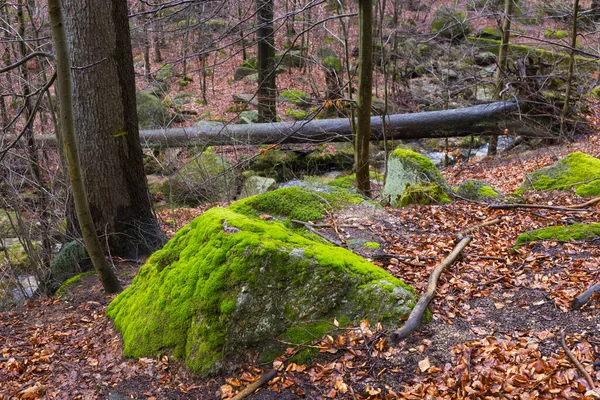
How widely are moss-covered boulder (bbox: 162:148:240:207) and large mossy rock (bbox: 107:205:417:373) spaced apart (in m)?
6.30

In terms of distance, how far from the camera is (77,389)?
3600mm

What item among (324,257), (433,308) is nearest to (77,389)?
(324,257)

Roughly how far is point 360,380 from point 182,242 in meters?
2.10

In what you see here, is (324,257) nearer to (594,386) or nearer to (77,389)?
(594,386)

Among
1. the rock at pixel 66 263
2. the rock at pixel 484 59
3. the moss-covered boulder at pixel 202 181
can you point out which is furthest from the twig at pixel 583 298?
the rock at pixel 484 59

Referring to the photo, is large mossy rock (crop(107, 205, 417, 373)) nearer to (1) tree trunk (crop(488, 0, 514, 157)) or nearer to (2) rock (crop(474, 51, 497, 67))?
(1) tree trunk (crop(488, 0, 514, 157))

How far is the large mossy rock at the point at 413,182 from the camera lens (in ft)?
22.7

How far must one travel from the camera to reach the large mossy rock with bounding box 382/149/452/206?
6905 mm

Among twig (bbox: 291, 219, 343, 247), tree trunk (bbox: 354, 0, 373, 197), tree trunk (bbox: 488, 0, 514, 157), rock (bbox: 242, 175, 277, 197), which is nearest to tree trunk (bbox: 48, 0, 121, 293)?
twig (bbox: 291, 219, 343, 247)

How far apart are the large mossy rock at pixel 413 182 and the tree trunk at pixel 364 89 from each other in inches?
18.2

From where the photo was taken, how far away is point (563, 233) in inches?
194

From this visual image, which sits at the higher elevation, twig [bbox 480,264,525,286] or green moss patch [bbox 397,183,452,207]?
green moss patch [bbox 397,183,452,207]

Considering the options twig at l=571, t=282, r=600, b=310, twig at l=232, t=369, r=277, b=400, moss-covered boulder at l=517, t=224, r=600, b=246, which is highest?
moss-covered boulder at l=517, t=224, r=600, b=246

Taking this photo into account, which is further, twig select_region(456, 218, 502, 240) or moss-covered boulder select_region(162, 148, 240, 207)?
moss-covered boulder select_region(162, 148, 240, 207)
